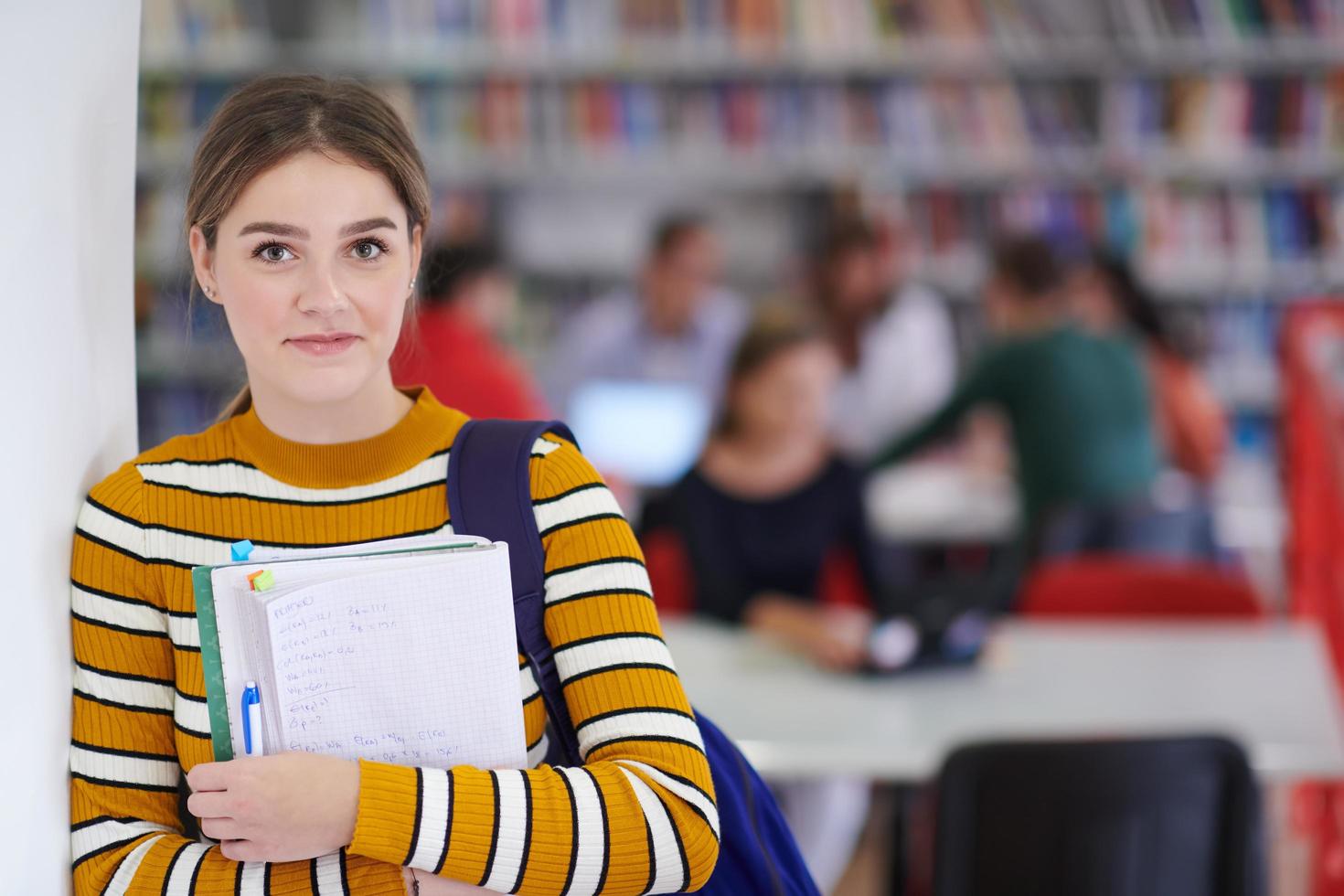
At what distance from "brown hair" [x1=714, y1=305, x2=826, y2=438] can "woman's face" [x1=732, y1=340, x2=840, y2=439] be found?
0.04ft

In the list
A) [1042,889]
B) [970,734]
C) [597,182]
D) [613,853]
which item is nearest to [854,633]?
[970,734]

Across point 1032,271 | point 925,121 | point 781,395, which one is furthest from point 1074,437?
point 925,121

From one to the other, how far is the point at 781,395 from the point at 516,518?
215cm

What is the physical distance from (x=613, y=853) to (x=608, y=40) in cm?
496

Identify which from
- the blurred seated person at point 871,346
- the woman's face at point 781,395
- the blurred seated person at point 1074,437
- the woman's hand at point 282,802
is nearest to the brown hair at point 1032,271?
the blurred seated person at point 1074,437

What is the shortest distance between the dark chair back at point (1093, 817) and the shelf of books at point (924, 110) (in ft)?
12.7

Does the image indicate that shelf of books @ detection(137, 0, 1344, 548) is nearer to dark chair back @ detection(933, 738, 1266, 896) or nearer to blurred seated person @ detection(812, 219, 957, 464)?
blurred seated person @ detection(812, 219, 957, 464)

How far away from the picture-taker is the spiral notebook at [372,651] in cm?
89

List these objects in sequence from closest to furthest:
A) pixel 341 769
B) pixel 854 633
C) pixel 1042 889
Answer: pixel 341 769 → pixel 1042 889 → pixel 854 633

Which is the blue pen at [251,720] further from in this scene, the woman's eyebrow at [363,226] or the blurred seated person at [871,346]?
the blurred seated person at [871,346]

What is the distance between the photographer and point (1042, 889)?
5.89 ft

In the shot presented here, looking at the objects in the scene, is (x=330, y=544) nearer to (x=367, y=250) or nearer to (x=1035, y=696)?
(x=367, y=250)

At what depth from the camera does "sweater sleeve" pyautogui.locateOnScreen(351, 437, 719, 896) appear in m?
0.91

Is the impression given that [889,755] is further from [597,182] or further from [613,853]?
[597,182]
